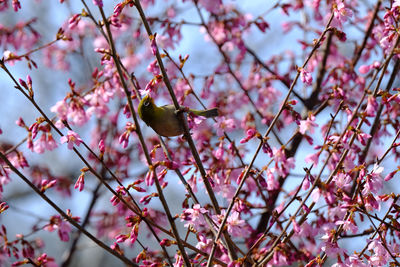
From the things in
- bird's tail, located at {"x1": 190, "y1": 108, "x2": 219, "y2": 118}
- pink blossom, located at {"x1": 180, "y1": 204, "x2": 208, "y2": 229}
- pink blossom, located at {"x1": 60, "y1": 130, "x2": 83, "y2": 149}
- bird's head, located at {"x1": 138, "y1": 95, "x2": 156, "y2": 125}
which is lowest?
pink blossom, located at {"x1": 180, "y1": 204, "x2": 208, "y2": 229}

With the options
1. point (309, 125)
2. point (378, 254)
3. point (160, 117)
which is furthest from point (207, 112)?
point (378, 254)

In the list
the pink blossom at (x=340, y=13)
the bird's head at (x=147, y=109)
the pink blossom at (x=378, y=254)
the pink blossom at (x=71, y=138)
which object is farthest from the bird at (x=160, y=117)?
the pink blossom at (x=378, y=254)

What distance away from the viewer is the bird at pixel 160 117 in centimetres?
235

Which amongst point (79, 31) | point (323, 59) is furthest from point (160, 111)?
point (79, 31)

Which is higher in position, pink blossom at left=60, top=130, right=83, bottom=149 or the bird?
the bird

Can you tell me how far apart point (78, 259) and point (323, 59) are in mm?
5356

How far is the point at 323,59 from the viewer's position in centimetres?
406

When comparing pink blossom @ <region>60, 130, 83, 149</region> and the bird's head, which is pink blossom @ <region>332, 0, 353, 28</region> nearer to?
the bird's head

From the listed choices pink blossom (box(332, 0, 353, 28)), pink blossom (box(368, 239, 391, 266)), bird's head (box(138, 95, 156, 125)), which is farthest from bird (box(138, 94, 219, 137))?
Result: pink blossom (box(368, 239, 391, 266))

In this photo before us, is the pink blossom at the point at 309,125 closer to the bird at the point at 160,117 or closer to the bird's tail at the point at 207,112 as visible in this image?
the bird's tail at the point at 207,112

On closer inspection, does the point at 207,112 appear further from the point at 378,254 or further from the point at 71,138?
the point at 378,254

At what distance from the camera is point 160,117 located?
239 cm

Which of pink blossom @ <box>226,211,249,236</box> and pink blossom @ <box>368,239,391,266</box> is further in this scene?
pink blossom @ <box>226,211,249,236</box>

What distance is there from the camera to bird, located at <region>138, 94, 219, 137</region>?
235 centimetres
